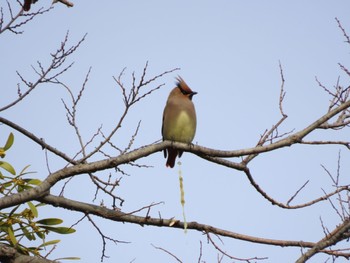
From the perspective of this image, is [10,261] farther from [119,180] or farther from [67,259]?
[119,180]

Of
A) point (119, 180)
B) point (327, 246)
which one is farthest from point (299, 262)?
point (119, 180)

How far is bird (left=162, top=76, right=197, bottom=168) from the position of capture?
497 cm

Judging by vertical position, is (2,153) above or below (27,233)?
above

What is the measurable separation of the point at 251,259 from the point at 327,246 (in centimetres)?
47

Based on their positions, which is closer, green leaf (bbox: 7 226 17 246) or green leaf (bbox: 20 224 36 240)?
green leaf (bbox: 7 226 17 246)

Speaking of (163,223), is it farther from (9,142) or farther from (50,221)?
(9,142)

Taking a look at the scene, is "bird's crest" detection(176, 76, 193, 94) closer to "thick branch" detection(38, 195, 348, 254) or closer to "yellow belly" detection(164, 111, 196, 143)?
"yellow belly" detection(164, 111, 196, 143)

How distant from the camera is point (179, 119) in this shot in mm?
5031

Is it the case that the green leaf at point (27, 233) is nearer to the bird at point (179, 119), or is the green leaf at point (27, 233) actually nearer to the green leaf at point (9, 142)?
the green leaf at point (9, 142)

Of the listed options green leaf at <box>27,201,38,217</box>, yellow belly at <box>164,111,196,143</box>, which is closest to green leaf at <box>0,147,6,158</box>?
green leaf at <box>27,201,38,217</box>

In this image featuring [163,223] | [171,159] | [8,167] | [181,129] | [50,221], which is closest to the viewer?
[163,223]

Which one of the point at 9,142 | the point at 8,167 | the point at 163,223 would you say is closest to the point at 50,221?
the point at 8,167

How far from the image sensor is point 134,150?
3389 millimetres

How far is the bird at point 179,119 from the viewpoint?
4.97 meters
